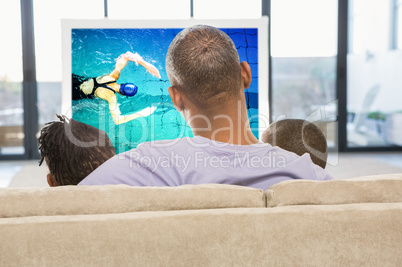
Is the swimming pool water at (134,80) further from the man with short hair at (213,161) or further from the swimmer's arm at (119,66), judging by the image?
the man with short hair at (213,161)

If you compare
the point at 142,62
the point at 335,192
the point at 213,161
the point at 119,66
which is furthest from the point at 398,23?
the point at 335,192

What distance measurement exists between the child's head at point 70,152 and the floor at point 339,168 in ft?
9.16

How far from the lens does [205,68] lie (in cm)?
187

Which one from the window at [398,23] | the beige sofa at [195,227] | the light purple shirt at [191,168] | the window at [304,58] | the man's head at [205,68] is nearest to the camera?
the beige sofa at [195,227]

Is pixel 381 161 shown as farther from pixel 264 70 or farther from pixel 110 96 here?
pixel 110 96

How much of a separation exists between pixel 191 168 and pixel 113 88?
1.83m

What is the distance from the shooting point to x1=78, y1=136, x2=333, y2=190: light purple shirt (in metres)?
1.18

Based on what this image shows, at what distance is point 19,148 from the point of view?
18.0 ft

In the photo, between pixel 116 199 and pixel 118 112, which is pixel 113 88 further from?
pixel 116 199

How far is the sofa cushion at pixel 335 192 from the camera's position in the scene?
3.20 feet

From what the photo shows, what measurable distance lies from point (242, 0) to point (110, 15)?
5.21 ft

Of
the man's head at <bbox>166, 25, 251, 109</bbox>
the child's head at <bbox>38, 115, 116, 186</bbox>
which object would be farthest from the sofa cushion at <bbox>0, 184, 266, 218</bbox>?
the man's head at <bbox>166, 25, 251, 109</bbox>

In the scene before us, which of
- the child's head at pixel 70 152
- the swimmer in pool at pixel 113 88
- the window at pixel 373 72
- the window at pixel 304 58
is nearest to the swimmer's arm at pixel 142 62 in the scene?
the swimmer in pool at pixel 113 88

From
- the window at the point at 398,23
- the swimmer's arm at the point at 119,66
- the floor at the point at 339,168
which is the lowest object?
the floor at the point at 339,168
